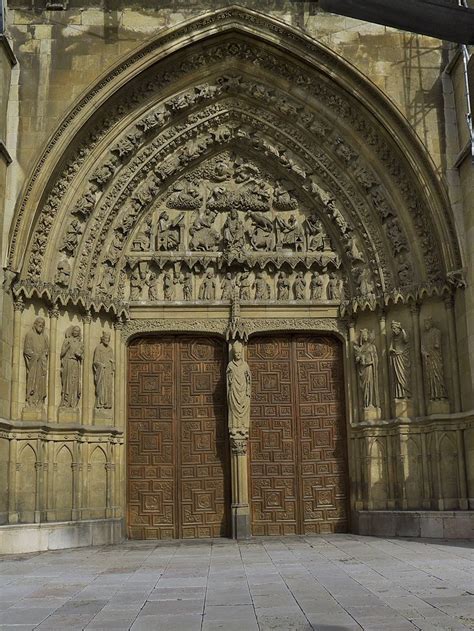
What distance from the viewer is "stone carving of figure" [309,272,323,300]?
42.1 feet

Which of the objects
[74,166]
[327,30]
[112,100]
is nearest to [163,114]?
[112,100]

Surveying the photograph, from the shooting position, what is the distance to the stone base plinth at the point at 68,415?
11.3 metres

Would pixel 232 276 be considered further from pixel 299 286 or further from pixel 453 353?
pixel 453 353

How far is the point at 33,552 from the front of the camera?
403 inches

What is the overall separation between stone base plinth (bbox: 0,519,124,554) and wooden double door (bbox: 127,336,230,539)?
672 millimetres

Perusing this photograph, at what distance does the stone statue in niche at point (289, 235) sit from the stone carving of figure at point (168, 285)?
1.98 metres

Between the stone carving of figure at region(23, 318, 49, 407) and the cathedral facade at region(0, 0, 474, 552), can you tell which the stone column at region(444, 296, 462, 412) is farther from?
the stone carving of figure at region(23, 318, 49, 407)

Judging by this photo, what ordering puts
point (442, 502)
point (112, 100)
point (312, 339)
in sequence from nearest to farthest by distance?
point (442, 502) → point (112, 100) → point (312, 339)

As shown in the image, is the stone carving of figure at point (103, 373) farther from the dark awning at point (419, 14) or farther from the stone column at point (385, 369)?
the dark awning at point (419, 14)

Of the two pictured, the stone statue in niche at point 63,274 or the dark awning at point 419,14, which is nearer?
the dark awning at point 419,14

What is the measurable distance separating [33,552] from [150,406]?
311 centimetres

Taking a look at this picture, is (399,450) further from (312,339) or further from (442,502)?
(312,339)

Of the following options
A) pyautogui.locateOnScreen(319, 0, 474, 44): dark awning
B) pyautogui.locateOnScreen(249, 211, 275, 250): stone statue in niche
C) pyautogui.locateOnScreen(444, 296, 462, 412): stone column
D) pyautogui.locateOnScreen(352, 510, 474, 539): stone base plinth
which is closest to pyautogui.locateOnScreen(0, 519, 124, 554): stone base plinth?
pyautogui.locateOnScreen(352, 510, 474, 539): stone base plinth

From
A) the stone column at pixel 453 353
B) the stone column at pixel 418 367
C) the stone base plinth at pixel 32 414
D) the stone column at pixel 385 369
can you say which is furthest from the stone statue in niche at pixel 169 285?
the stone column at pixel 453 353
